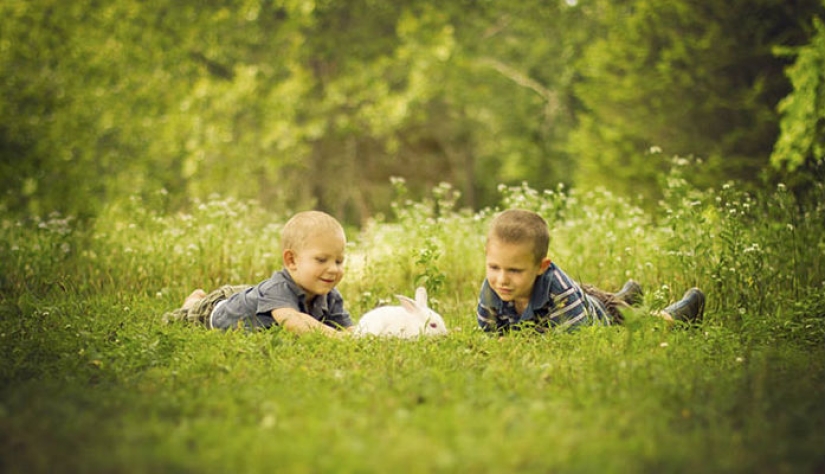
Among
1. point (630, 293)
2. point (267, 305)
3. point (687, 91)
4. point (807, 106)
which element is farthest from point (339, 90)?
point (267, 305)

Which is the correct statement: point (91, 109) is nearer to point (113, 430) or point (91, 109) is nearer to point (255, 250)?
point (255, 250)

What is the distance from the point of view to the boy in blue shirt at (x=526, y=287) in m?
5.44

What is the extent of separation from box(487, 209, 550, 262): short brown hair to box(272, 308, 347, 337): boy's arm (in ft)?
4.31

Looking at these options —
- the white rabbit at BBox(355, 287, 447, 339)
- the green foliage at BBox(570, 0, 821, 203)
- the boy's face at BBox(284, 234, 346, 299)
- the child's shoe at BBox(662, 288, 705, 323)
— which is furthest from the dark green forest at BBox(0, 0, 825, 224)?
the white rabbit at BBox(355, 287, 447, 339)

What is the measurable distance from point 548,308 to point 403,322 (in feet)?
3.58

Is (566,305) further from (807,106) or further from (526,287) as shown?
(807,106)

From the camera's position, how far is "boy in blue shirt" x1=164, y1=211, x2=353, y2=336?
18.8 ft

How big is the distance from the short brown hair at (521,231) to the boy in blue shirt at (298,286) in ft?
3.88

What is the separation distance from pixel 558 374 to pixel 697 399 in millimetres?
743

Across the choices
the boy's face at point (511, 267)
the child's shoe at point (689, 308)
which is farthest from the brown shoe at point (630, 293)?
the boy's face at point (511, 267)

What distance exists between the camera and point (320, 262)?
5770mm

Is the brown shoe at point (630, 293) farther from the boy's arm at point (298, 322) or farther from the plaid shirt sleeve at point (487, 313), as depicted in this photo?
the boy's arm at point (298, 322)

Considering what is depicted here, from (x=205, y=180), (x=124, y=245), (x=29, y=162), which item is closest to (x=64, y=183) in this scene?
(x=29, y=162)

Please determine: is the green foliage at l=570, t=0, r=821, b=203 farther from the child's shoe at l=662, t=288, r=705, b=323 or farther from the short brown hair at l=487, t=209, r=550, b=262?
the short brown hair at l=487, t=209, r=550, b=262
